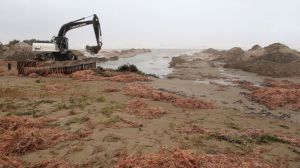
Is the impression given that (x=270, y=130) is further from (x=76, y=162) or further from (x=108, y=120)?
(x=76, y=162)

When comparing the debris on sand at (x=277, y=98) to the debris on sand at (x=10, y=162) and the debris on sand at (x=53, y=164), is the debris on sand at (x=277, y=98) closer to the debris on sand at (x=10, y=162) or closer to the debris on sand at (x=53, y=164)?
the debris on sand at (x=53, y=164)

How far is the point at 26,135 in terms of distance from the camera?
442 inches

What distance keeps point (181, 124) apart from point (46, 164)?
19.6 ft

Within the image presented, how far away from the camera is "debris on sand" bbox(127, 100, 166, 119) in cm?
1498

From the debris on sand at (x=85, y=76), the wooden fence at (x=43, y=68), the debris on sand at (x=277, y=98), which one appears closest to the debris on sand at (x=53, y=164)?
the debris on sand at (x=277, y=98)

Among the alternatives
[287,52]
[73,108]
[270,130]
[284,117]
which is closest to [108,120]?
[73,108]

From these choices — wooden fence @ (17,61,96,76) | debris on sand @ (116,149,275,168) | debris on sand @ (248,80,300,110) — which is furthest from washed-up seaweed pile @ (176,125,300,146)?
wooden fence @ (17,61,96,76)

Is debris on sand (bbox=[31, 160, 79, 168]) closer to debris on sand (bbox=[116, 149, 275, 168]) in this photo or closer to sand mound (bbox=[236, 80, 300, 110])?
debris on sand (bbox=[116, 149, 275, 168])

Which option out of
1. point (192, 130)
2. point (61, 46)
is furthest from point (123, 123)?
point (61, 46)

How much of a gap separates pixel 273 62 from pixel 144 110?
33192mm

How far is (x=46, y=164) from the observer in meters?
9.44

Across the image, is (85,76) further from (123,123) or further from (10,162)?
(10,162)

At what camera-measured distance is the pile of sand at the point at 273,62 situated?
3806 cm

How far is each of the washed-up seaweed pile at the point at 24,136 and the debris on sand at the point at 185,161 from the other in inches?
122
